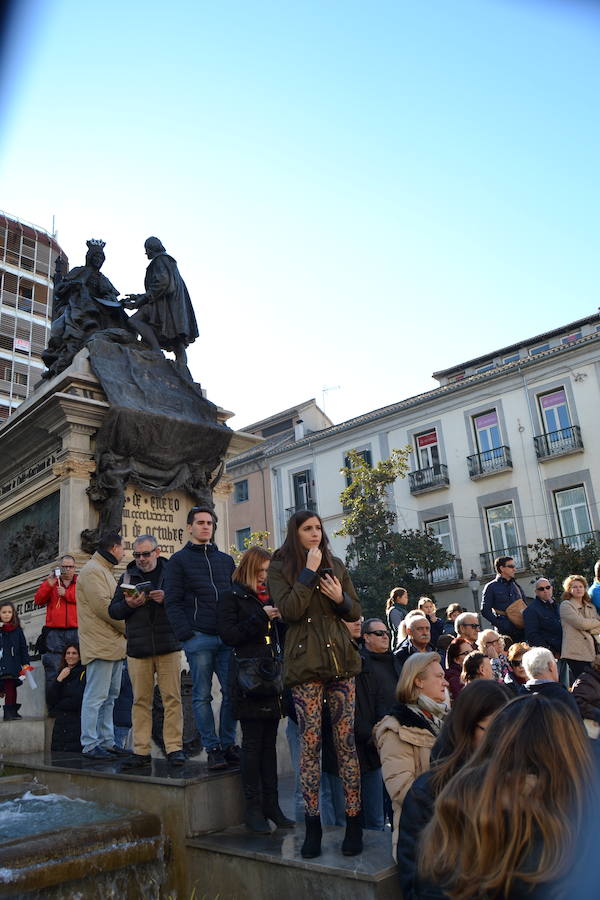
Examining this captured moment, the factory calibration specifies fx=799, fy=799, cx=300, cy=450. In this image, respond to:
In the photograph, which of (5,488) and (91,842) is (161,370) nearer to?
(5,488)

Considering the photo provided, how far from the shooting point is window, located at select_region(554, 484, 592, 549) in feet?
95.5

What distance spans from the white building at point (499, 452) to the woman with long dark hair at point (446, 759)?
2728 cm

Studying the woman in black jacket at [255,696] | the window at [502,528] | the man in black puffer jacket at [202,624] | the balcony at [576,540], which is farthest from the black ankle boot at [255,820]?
the window at [502,528]

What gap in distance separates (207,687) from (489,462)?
92.3ft

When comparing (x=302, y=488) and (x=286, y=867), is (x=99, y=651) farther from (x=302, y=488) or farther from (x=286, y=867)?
(x=302, y=488)

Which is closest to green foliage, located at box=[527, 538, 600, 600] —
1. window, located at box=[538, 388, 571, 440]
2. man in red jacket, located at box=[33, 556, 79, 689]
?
window, located at box=[538, 388, 571, 440]

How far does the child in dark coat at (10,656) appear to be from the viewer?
7684 mm

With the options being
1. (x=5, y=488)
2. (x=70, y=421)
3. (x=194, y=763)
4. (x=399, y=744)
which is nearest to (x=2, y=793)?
(x=194, y=763)

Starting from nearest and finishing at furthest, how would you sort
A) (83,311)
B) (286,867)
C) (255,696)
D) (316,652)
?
(286,867) → (316,652) → (255,696) → (83,311)

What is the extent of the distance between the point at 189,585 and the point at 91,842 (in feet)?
6.47

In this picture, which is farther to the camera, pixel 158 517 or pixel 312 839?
pixel 158 517

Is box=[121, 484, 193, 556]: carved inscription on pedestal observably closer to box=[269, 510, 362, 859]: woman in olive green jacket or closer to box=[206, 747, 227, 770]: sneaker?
box=[206, 747, 227, 770]: sneaker

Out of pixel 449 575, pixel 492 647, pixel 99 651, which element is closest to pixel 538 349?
pixel 449 575

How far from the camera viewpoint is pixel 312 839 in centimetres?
392
